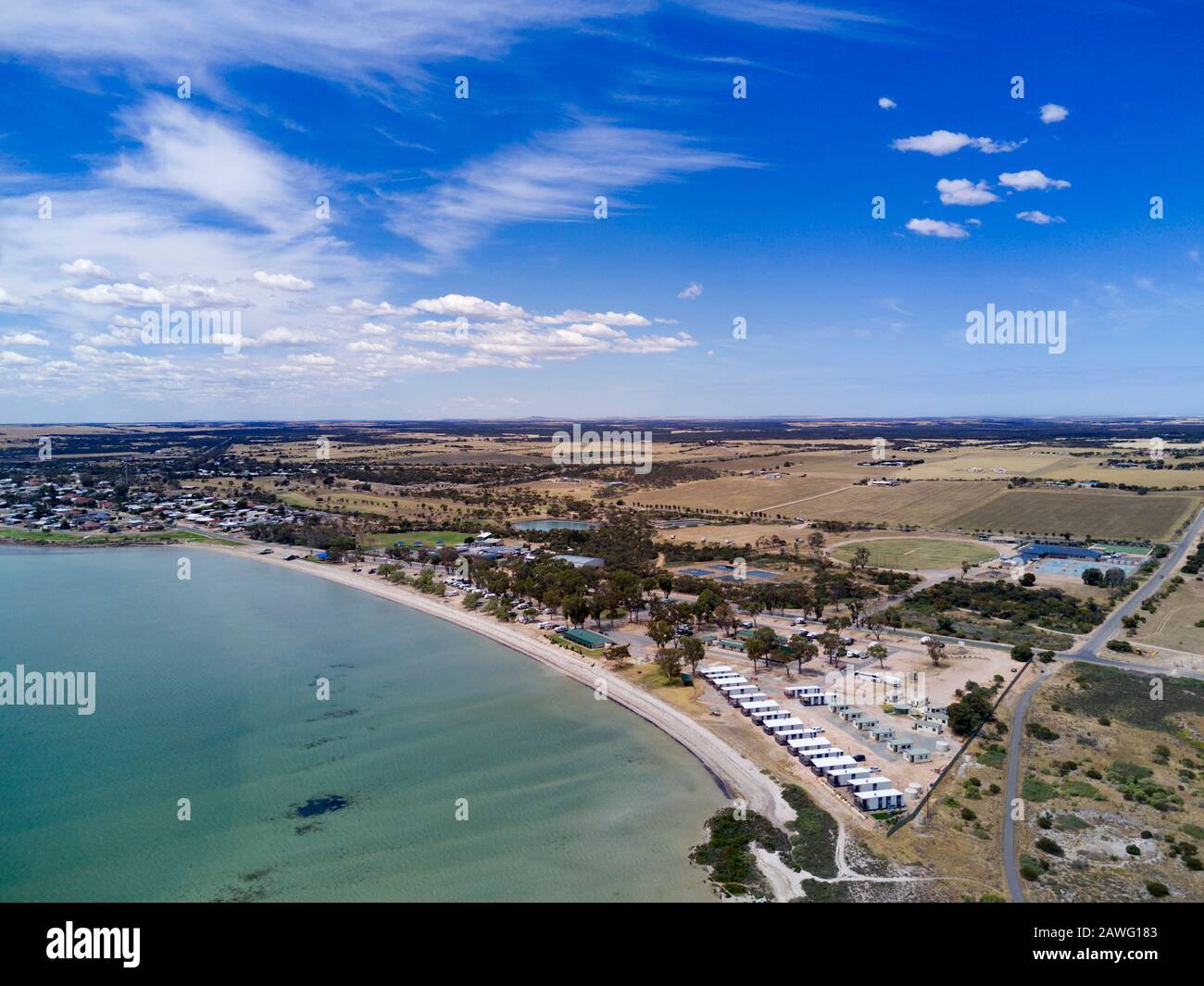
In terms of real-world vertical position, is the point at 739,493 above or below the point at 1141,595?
above

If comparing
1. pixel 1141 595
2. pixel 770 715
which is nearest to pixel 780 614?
pixel 770 715

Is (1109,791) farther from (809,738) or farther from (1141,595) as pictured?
(1141,595)

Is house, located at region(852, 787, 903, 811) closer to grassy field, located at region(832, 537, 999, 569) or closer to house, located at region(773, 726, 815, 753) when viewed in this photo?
house, located at region(773, 726, 815, 753)

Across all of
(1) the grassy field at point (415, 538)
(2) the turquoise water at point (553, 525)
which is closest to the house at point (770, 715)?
(1) the grassy field at point (415, 538)

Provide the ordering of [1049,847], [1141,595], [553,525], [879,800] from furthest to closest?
[553,525] < [1141,595] < [879,800] < [1049,847]

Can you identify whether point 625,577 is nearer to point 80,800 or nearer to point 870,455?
point 80,800
